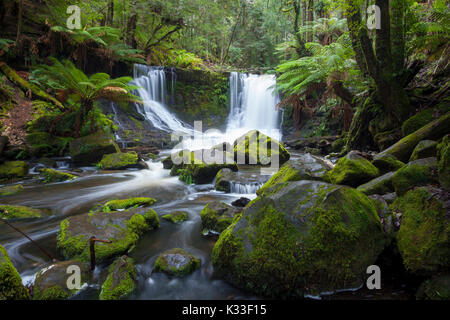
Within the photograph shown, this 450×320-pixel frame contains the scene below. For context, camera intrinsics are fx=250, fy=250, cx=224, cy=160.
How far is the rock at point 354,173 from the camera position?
373 centimetres

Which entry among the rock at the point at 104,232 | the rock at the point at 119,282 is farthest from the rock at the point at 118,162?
the rock at the point at 119,282

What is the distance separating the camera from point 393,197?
2957 millimetres

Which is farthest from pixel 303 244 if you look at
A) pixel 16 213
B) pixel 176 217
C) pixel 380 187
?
pixel 16 213

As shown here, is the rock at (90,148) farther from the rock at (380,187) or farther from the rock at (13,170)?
the rock at (380,187)

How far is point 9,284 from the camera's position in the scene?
1862 millimetres

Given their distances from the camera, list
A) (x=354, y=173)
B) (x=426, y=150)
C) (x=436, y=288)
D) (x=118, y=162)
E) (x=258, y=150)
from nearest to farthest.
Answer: (x=436, y=288), (x=426, y=150), (x=354, y=173), (x=258, y=150), (x=118, y=162)

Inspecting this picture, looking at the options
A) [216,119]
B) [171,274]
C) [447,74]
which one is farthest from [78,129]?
[447,74]

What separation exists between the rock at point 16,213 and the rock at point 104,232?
1.26 meters

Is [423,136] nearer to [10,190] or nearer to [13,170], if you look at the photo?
[10,190]

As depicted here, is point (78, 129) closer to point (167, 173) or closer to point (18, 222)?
point (167, 173)

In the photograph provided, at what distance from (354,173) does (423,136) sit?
156 cm

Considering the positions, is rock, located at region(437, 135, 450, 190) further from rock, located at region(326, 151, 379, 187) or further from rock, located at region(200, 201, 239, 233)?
rock, located at region(200, 201, 239, 233)

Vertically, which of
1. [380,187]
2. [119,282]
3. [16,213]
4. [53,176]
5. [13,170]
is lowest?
[119,282]
